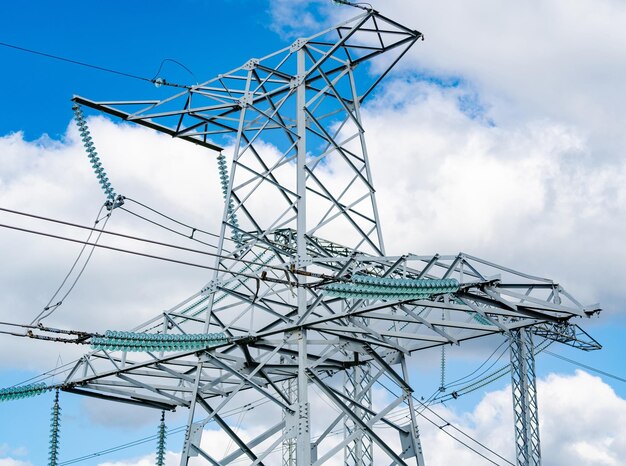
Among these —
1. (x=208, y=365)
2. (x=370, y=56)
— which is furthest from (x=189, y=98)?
(x=208, y=365)

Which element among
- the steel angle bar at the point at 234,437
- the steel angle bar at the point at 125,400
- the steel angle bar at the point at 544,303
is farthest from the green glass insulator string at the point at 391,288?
the steel angle bar at the point at 125,400

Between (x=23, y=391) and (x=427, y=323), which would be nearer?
(x=427, y=323)

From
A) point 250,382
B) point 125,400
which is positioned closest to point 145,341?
point 250,382

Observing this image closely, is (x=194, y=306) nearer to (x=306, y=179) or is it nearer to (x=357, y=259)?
(x=306, y=179)

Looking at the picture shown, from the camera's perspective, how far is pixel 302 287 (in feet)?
59.5

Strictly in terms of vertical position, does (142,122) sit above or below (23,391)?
above

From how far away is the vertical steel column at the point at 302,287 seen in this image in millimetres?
17734

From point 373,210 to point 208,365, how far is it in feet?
18.2

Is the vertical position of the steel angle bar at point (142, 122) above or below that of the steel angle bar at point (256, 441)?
above

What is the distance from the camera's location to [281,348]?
19938 millimetres

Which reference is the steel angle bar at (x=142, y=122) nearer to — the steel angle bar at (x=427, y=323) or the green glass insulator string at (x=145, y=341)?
the green glass insulator string at (x=145, y=341)

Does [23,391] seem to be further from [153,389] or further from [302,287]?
[302,287]

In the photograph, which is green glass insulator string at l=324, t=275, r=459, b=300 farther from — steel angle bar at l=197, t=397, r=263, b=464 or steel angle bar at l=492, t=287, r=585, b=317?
steel angle bar at l=197, t=397, r=263, b=464

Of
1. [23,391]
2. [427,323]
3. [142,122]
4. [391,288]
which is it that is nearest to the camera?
[391,288]
